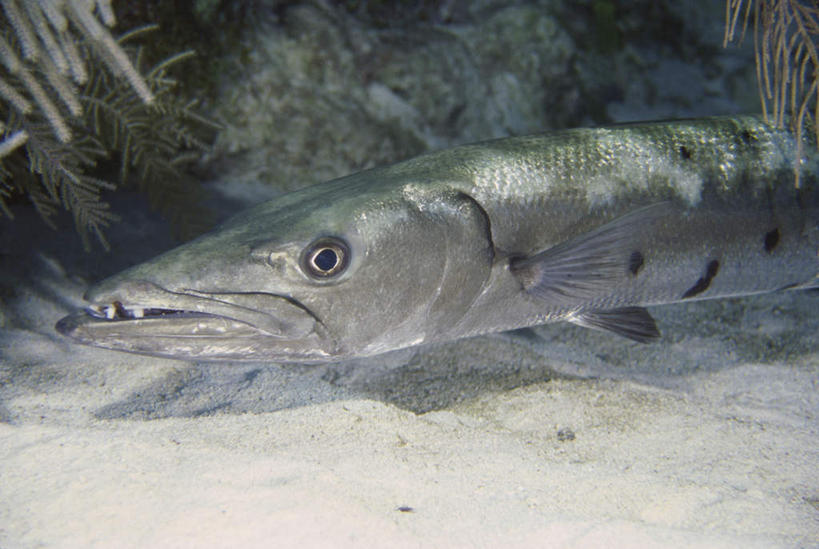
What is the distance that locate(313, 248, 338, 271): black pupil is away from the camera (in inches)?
101

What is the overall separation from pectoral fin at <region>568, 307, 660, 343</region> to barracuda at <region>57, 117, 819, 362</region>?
0.01m

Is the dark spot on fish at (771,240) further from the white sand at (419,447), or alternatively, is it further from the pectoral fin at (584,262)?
the pectoral fin at (584,262)

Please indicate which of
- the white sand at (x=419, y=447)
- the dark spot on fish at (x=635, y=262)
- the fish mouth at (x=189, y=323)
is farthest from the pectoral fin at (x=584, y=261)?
the fish mouth at (x=189, y=323)

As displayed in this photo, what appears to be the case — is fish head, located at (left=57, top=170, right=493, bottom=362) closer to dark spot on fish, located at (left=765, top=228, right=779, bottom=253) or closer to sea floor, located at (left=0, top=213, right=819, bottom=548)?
sea floor, located at (left=0, top=213, right=819, bottom=548)

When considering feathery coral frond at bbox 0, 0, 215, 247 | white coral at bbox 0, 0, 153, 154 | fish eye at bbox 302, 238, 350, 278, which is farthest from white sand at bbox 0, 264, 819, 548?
white coral at bbox 0, 0, 153, 154

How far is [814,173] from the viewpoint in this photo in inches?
138

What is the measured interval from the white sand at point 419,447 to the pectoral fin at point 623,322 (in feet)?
1.05

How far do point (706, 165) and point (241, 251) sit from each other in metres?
2.89

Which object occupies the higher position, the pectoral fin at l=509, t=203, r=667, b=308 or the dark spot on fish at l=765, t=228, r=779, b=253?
the pectoral fin at l=509, t=203, r=667, b=308

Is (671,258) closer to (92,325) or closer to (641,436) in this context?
(641,436)

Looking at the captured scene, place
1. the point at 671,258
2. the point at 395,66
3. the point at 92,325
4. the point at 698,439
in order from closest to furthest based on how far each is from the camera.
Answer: the point at 92,325, the point at 698,439, the point at 671,258, the point at 395,66

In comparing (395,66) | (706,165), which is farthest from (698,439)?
(395,66)

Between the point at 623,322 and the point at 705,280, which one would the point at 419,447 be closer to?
the point at 623,322

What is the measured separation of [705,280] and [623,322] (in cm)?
69
